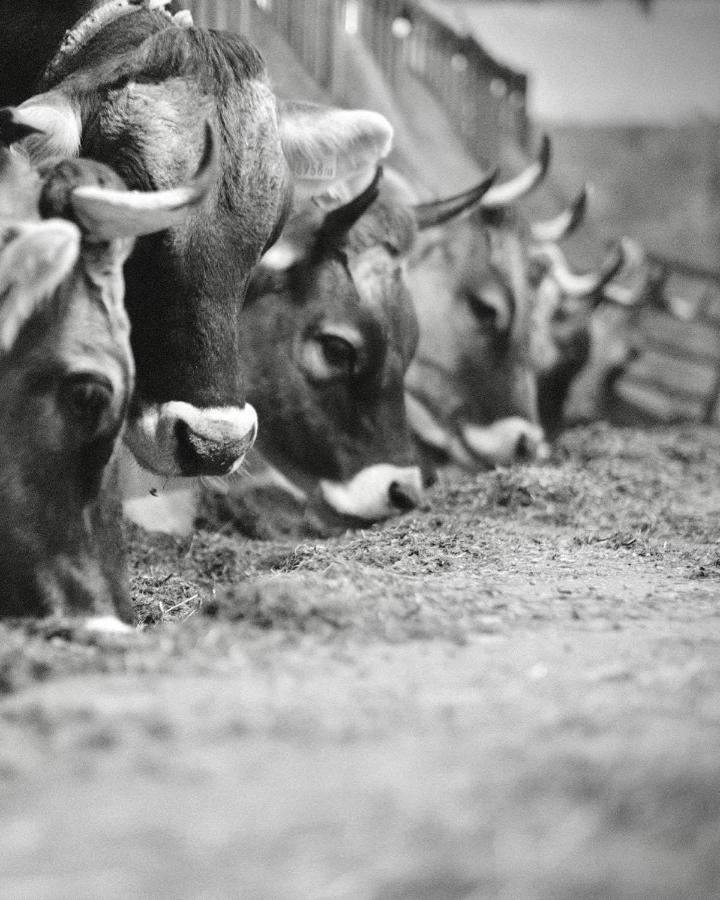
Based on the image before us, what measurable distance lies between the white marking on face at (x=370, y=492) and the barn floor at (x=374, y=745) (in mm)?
1696

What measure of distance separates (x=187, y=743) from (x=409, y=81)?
8998 mm

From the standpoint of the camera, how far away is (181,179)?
462 centimetres

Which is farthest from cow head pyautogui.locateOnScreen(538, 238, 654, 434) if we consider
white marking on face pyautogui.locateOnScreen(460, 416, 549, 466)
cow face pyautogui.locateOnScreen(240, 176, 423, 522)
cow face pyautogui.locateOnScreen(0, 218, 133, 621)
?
cow face pyautogui.locateOnScreen(0, 218, 133, 621)

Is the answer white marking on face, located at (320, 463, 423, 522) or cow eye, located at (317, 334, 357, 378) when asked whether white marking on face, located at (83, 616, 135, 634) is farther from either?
cow eye, located at (317, 334, 357, 378)

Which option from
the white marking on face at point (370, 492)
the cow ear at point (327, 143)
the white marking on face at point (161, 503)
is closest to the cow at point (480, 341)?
the white marking on face at point (370, 492)

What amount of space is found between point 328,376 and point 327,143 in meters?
0.98

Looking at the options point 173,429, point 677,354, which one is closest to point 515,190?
point 173,429

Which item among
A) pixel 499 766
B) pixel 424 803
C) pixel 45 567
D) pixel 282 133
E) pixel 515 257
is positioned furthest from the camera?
pixel 515 257

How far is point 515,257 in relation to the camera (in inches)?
322

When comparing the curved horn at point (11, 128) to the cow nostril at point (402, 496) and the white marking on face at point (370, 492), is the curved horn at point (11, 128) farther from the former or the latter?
the cow nostril at point (402, 496)

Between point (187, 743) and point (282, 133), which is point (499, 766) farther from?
point (282, 133)

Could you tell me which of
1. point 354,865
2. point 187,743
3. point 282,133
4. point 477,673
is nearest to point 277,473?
point 282,133

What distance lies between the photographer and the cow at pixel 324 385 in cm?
604

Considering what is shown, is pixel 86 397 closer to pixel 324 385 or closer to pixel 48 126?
pixel 48 126
